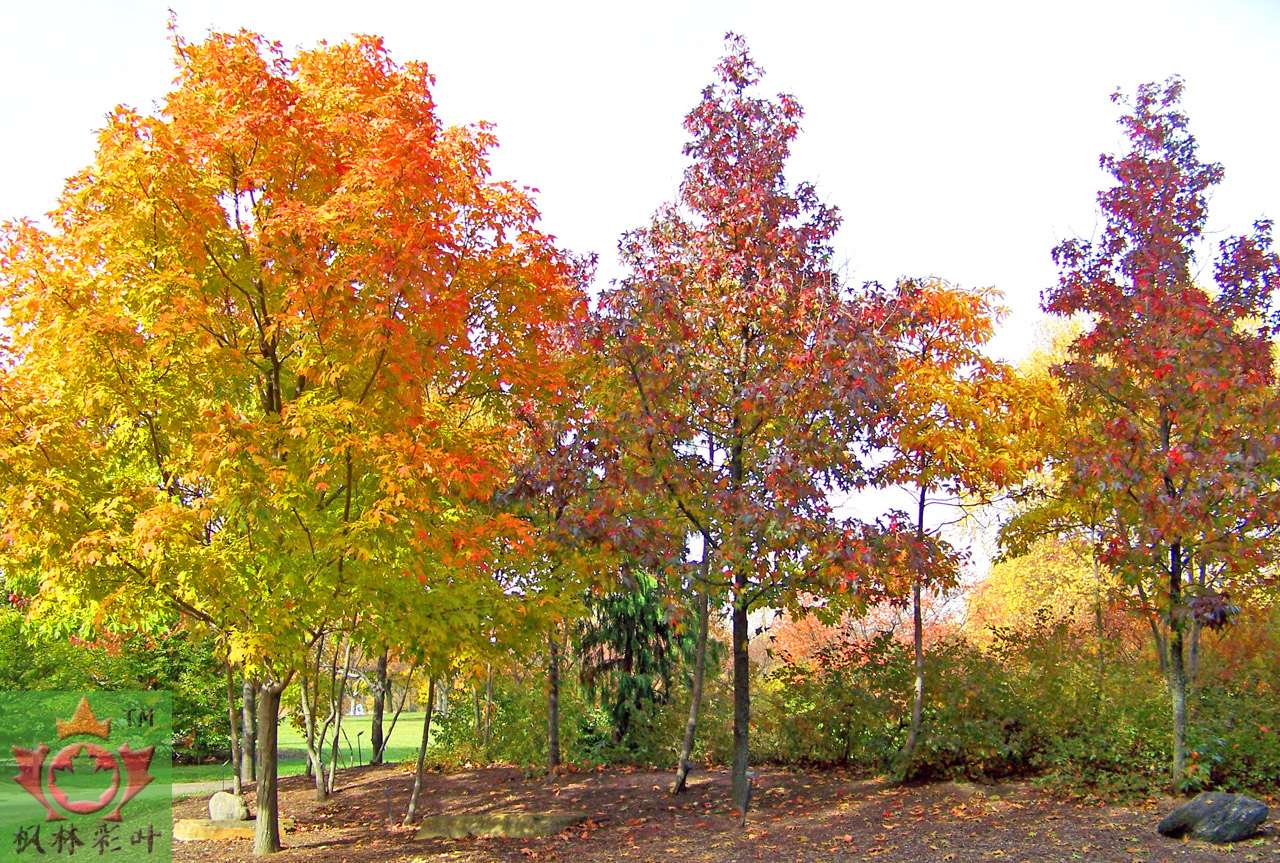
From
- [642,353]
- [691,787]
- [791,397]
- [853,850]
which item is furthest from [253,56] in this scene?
[691,787]

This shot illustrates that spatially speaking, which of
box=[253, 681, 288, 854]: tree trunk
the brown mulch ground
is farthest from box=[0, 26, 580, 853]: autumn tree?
the brown mulch ground

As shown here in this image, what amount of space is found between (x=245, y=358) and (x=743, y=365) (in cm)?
527

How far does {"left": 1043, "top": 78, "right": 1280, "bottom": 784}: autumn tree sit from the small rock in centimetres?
1104

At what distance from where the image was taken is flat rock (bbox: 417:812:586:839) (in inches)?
A: 404

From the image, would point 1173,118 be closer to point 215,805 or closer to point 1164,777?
point 1164,777

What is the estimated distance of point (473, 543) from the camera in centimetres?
789

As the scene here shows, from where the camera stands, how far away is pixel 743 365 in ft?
34.3

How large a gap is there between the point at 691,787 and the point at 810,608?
352 centimetres

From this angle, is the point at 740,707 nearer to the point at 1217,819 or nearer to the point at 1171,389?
the point at 1217,819

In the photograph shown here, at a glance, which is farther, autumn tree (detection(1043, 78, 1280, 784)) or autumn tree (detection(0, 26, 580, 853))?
autumn tree (detection(1043, 78, 1280, 784))

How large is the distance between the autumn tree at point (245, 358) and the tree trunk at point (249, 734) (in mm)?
6783

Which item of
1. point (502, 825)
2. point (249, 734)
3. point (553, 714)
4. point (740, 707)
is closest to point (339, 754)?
point (249, 734)

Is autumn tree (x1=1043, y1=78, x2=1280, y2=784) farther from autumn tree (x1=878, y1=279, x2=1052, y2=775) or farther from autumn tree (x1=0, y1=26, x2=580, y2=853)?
autumn tree (x1=0, y1=26, x2=580, y2=853)

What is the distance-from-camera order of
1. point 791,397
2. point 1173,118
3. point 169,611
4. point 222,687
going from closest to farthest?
1. point 169,611
2. point 791,397
3. point 1173,118
4. point 222,687
